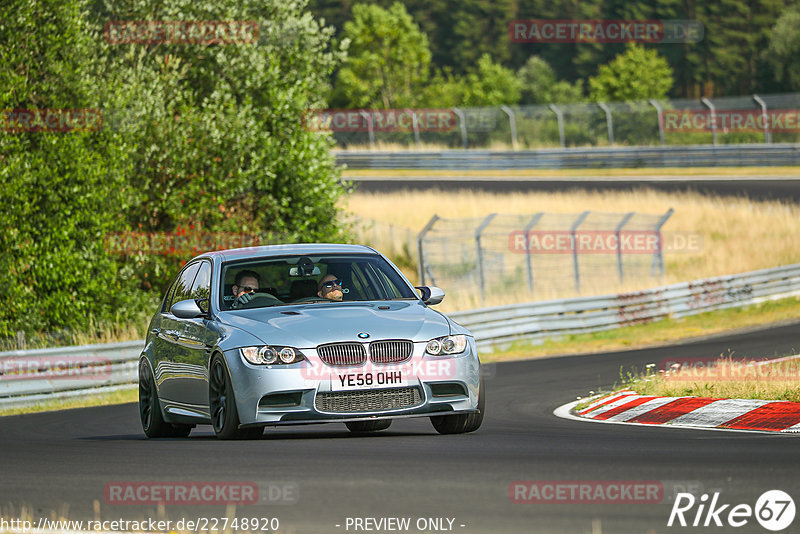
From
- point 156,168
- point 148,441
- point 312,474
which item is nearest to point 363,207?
point 156,168

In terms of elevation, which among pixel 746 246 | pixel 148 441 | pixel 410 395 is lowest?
pixel 746 246

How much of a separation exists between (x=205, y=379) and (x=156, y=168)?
17868 millimetres

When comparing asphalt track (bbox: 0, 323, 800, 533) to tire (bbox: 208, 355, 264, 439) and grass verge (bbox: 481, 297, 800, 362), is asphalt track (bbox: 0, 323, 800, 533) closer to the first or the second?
tire (bbox: 208, 355, 264, 439)

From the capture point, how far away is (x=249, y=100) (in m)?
29.0

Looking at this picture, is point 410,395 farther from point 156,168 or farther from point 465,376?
point 156,168

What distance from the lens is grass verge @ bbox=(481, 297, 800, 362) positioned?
80.2 ft

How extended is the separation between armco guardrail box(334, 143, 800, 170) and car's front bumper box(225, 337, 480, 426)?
4107 cm

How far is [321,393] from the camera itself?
31.0 feet

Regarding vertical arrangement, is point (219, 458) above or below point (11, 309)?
above
